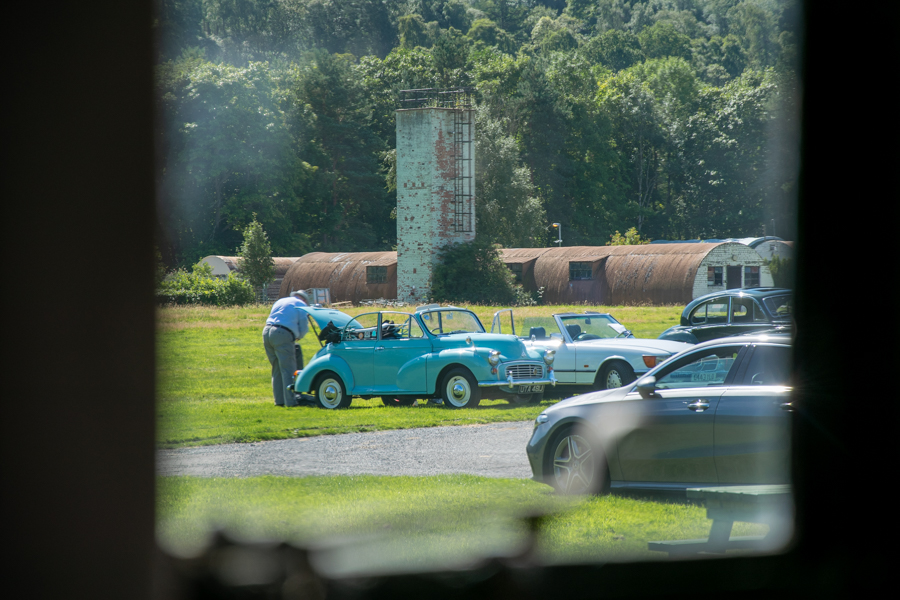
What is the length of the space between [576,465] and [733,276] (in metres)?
39.8

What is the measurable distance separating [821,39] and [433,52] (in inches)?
2727

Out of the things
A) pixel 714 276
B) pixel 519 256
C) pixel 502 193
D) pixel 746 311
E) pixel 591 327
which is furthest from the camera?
pixel 502 193

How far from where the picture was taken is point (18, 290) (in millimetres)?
5672

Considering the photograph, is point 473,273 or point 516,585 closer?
point 516,585

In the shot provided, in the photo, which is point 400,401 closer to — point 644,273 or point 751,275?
point 644,273

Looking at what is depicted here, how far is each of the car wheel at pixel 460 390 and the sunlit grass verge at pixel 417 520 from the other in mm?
6231

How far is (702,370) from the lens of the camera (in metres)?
8.26

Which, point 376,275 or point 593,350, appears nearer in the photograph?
point 593,350

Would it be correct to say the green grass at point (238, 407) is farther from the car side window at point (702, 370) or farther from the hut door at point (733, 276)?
the hut door at point (733, 276)

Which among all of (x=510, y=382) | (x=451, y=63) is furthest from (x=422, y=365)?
(x=451, y=63)

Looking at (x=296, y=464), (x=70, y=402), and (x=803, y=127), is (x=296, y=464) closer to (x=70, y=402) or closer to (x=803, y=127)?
(x=70, y=402)

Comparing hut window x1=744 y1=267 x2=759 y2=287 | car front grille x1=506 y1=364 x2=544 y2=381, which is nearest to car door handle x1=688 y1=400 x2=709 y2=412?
car front grille x1=506 y1=364 x2=544 y2=381

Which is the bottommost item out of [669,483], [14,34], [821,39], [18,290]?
[669,483]

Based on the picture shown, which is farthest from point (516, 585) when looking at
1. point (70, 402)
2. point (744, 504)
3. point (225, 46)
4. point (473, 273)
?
point (225, 46)
